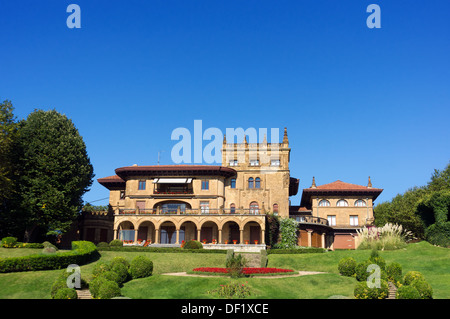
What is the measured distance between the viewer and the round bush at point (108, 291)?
25531 millimetres

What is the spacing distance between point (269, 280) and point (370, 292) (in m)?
7.92

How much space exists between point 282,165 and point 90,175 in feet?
80.5

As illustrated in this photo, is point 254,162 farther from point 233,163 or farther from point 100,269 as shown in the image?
point 100,269

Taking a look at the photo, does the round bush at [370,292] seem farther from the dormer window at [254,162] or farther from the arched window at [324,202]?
the arched window at [324,202]

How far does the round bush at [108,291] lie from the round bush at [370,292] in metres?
13.7

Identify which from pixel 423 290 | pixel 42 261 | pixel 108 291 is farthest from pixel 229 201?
pixel 423 290

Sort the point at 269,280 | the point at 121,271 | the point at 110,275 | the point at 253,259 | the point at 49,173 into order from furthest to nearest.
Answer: the point at 49,173 < the point at 253,259 < the point at 269,280 < the point at 121,271 < the point at 110,275

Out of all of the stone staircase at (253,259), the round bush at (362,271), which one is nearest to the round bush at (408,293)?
the round bush at (362,271)

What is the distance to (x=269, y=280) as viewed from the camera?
31531 millimetres

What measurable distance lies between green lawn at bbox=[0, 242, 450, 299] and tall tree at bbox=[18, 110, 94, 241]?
246 inches

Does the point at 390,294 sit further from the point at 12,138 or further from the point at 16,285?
the point at 12,138

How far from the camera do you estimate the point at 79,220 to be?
192 feet

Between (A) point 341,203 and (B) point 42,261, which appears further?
(A) point 341,203
